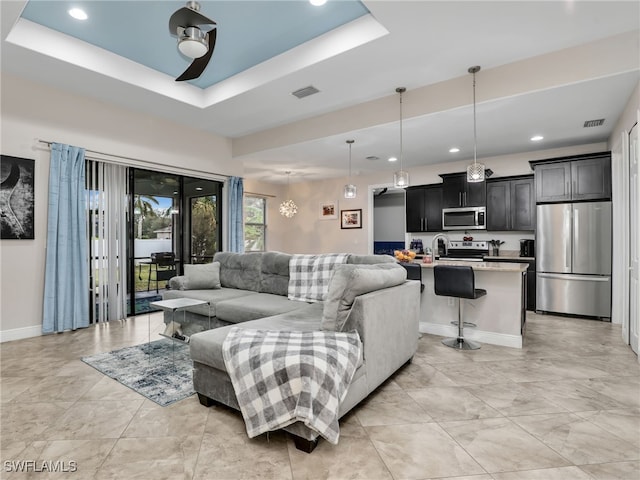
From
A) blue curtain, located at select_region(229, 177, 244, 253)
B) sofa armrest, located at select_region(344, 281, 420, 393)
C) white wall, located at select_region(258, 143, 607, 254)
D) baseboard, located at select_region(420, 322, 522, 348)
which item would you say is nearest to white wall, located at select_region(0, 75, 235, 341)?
blue curtain, located at select_region(229, 177, 244, 253)

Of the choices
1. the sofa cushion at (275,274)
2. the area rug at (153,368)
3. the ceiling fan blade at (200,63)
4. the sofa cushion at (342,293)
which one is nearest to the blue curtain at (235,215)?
the sofa cushion at (275,274)

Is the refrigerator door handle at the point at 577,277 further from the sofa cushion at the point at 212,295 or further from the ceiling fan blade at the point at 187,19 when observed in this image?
the ceiling fan blade at the point at 187,19

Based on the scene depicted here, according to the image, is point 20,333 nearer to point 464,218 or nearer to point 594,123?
point 464,218

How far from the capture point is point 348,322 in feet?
6.98

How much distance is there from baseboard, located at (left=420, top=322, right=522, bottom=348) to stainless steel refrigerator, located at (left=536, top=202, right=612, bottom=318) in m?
1.97

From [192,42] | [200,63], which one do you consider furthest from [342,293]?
[200,63]

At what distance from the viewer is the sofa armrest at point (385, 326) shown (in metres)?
2.12

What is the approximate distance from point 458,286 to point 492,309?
2.08 ft

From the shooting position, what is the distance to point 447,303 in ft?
12.9

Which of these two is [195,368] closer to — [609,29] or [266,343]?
[266,343]

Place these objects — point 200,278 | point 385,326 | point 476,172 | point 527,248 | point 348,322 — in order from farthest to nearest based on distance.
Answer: point 527,248 → point 200,278 → point 476,172 → point 385,326 → point 348,322

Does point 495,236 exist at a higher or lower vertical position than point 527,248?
higher

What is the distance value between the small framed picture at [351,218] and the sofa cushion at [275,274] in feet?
11.9

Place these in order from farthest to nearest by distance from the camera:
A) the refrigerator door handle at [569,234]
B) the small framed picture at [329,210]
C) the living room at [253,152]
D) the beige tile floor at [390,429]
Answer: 1. the small framed picture at [329,210]
2. the refrigerator door handle at [569,234]
3. the living room at [253,152]
4. the beige tile floor at [390,429]
